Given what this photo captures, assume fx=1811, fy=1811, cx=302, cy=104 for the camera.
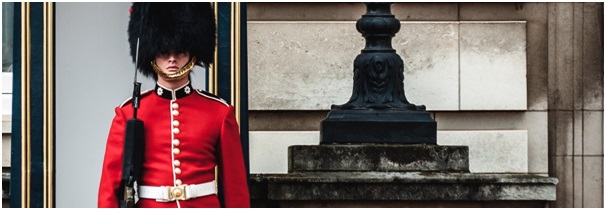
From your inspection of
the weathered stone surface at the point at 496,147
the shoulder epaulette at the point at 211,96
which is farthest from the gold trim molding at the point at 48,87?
the weathered stone surface at the point at 496,147

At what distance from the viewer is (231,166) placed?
777cm

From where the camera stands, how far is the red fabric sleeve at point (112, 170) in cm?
759

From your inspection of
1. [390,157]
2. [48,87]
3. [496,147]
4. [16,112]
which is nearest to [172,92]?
[48,87]

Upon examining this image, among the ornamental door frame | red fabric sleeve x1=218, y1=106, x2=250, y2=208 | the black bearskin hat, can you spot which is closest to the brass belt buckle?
red fabric sleeve x1=218, y1=106, x2=250, y2=208

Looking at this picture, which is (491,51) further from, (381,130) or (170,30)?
(170,30)

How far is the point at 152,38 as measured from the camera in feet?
25.7

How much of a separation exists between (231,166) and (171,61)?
1.70ft

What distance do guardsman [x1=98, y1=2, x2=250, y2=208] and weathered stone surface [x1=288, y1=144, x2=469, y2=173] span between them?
49.6 inches

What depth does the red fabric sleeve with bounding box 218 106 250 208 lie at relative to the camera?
776 cm

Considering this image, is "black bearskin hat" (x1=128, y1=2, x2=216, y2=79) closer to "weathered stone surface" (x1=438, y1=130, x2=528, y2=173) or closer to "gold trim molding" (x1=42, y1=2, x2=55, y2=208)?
"gold trim molding" (x1=42, y1=2, x2=55, y2=208)

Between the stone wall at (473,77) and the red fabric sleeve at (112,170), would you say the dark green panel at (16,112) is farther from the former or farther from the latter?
the stone wall at (473,77)

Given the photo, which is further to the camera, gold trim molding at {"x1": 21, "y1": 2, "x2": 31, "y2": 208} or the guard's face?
gold trim molding at {"x1": 21, "y1": 2, "x2": 31, "y2": 208}

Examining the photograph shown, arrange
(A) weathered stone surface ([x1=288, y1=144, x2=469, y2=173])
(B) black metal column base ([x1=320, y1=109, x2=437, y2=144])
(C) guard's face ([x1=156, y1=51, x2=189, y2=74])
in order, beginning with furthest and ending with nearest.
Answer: (B) black metal column base ([x1=320, y1=109, x2=437, y2=144]), (A) weathered stone surface ([x1=288, y1=144, x2=469, y2=173]), (C) guard's face ([x1=156, y1=51, x2=189, y2=74])

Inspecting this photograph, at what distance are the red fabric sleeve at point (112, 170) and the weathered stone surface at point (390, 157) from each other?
1.63 metres
